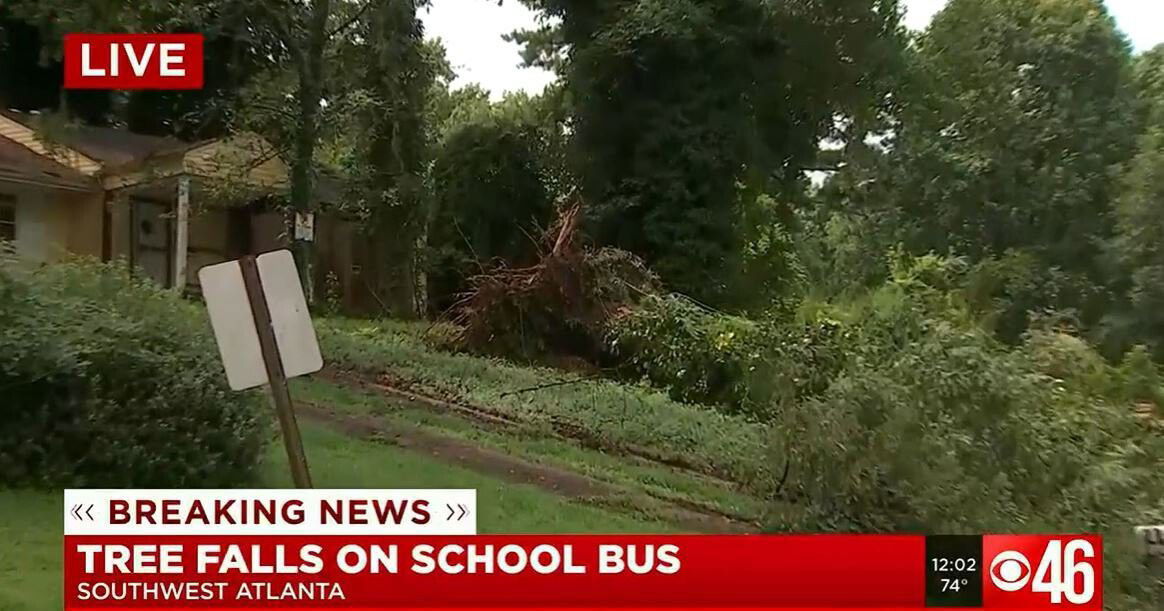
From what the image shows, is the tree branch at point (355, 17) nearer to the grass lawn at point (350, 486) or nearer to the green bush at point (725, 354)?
the grass lawn at point (350, 486)

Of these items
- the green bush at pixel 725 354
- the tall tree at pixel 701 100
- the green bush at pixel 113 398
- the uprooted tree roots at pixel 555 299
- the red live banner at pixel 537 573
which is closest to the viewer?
the red live banner at pixel 537 573

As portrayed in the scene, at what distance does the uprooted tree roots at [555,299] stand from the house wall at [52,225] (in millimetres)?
1352

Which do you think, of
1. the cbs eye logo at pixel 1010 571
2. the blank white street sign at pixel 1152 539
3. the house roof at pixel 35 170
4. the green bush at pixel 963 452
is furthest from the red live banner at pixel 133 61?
the blank white street sign at pixel 1152 539

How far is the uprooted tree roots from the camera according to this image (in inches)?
182

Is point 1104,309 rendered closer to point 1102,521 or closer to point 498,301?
point 1102,521

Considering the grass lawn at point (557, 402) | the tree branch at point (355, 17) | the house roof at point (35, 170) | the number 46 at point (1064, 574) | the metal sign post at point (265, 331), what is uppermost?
the tree branch at point (355, 17)

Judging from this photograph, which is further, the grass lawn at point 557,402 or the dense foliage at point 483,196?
the dense foliage at point 483,196

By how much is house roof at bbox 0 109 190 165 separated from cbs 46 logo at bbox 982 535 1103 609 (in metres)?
3.04

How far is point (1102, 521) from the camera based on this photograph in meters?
4.01

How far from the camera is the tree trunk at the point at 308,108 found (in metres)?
4.09

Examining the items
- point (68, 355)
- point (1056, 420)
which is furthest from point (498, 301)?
point (1056, 420)

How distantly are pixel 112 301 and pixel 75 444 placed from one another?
49cm

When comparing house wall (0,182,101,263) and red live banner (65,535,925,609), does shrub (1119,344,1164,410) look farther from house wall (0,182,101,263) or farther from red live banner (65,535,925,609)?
house wall (0,182,101,263)

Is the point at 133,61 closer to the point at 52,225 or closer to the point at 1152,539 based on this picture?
the point at 52,225
